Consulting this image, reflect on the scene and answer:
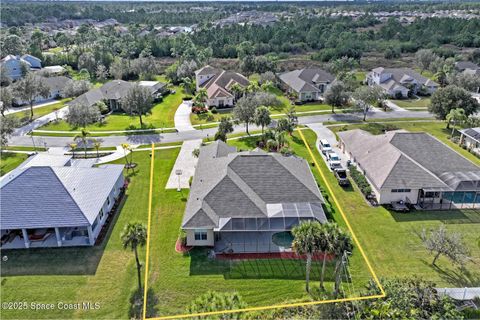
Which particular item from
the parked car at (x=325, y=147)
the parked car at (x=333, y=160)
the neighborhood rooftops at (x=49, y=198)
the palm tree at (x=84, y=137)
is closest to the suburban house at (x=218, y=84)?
the palm tree at (x=84, y=137)

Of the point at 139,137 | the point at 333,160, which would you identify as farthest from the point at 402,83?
the point at 139,137

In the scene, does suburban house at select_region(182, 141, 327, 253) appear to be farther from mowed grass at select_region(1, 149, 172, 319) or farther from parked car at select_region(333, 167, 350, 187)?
mowed grass at select_region(1, 149, 172, 319)

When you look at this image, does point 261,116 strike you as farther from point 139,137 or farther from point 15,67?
point 15,67

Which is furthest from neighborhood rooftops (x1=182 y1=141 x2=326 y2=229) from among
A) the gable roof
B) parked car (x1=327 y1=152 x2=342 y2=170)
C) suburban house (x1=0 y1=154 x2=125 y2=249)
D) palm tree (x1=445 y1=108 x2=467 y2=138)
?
the gable roof

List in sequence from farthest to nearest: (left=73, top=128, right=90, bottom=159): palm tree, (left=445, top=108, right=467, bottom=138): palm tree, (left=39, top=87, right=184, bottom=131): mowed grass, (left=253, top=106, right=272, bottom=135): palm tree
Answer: (left=39, top=87, right=184, bottom=131): mowed grass
(left=445, top=108, right=467, bottom=138): palm tree
(left=253, top=106, right=272, bottom=135): palm tree
(left=73, top=128, right=90, bottom=159): palm tree

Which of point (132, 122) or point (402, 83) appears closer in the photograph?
point (132, 122)
